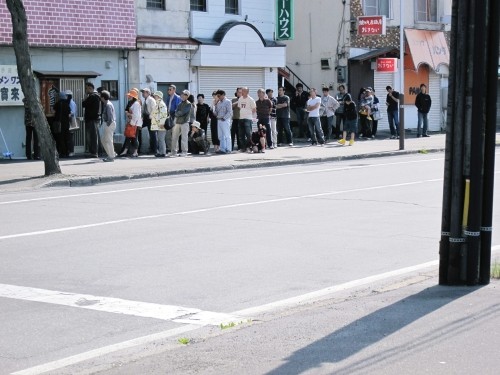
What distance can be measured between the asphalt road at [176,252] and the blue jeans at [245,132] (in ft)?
31.3

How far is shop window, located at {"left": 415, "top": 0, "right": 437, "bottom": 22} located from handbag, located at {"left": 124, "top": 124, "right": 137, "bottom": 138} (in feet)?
56.1

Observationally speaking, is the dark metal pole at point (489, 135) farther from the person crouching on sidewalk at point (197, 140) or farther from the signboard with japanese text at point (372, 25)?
the signboard with japanese text at point (372, 25)

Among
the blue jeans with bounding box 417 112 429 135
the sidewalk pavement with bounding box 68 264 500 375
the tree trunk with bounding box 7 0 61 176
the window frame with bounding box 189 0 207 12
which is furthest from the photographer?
the blue jeans with bounding box 417 112 429 135

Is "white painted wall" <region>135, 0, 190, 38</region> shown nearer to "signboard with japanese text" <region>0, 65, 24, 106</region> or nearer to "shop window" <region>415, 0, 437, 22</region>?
"signboard with japanese text" <region>0, 65, 24, 106</region>

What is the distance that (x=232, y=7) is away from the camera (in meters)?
33.5

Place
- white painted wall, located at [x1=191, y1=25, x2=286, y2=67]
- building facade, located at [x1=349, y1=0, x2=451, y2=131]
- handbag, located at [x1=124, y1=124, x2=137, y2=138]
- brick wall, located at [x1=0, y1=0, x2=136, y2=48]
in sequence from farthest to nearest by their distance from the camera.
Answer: building facade, located at [x1=349, y1=0, x2=451, y2=131]
white painted wall, located at [x1=191, y1=25, x2=286, y2=67]
handbag, located at [x1=124, y1=124, x2=137, y2=138]
brick wall, located at [x1=0, y1=0, x2=136, y2=48]

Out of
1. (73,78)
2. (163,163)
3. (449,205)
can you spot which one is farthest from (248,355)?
(73,78)

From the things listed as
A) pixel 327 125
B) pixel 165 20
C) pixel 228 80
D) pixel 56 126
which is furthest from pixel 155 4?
pixel 327 125

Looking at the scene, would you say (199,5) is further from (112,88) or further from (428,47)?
(428,47)

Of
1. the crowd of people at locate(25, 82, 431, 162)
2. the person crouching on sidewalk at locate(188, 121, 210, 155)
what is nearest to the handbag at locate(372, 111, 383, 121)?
the crowd of people at locate(25, 82, 431, 162)

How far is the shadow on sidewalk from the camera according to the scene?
654 cm

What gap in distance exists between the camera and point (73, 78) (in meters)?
28.2

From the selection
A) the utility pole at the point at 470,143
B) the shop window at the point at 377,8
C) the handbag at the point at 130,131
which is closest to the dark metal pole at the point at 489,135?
the utility pole at the point at 470,143

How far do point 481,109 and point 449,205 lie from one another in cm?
89
